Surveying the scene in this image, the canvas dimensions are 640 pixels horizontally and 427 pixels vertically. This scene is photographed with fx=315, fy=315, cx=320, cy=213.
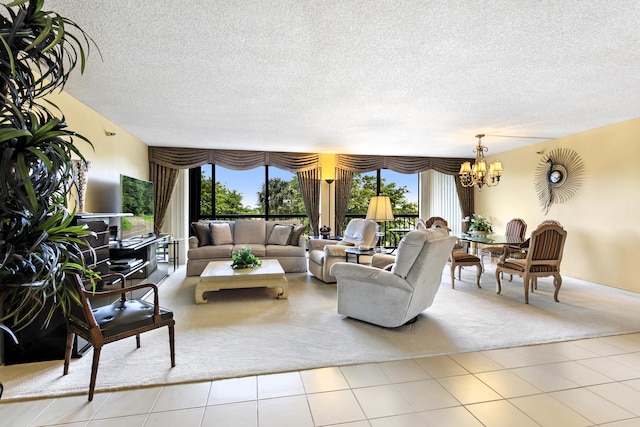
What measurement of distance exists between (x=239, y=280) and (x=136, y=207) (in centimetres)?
201

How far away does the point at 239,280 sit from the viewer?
3.83 meters

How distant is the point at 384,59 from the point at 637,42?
1.80 meters

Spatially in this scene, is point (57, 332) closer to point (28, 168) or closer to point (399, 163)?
point (28, 168)

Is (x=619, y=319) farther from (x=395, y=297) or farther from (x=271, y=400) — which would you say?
(x=271, y=400)

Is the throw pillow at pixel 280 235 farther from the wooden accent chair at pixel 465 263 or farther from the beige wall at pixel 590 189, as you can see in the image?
the wooden accent chair at pixel 465 263

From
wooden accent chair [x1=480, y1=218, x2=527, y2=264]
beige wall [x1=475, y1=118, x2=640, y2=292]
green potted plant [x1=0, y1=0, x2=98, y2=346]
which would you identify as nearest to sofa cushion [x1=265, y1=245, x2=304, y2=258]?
wooden accent chair [x1=480, y1=218, x2=527, y2=264]

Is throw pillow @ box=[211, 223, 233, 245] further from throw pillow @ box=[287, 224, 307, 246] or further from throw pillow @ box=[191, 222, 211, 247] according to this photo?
throw pillow @ box=[287, 224, 307, 246]

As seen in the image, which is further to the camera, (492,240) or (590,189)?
(590,189)

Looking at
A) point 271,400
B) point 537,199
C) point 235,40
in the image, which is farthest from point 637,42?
point 537,199

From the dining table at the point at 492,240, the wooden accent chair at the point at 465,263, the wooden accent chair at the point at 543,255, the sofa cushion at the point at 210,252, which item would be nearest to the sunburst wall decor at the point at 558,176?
the dining table at the point at 492,240

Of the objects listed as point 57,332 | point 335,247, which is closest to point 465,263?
point 335,247

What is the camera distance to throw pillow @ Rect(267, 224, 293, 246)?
228 inches

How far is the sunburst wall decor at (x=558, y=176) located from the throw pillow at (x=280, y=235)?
4595 mm

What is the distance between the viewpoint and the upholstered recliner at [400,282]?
2.89m
